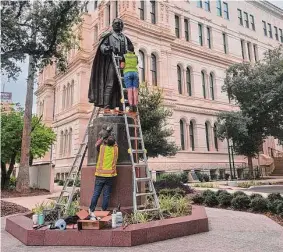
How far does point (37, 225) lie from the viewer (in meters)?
5.62

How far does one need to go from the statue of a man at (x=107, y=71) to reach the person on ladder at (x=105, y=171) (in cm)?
160

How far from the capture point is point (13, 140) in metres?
19.4

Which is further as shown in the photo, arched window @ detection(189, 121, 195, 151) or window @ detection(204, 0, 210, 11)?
window @ detection(204, 0, 210, 11)

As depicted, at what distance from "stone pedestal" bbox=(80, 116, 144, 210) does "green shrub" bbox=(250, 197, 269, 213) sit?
4526 mm

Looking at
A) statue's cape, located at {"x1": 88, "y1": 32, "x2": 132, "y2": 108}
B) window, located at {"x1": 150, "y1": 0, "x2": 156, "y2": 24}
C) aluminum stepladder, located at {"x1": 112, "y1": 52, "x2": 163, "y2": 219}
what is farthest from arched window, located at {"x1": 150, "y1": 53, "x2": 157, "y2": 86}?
aluminum stepladder, located at {"x1": 112, "y1": 52, "x2": 163, "y2": 219}

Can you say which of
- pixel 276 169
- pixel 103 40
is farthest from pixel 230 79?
pixel 103 40

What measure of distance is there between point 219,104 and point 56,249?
31.0m

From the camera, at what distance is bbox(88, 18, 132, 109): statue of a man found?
7.71m

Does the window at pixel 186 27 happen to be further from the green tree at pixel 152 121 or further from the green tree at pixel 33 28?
the green tree at pixel 33 28

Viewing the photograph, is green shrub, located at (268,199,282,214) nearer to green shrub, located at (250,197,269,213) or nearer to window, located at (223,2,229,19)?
green shrub, located at (250,197,269,213)

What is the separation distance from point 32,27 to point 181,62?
20259 millimetres

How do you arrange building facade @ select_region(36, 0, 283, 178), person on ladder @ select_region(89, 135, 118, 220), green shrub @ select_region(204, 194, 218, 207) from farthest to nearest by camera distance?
building facade @ select_region(36, 0, 283, 178), green shrub @ select_region(204, 194, 218, 207), person on ladder @ select_region(89, 135, 118, 220)

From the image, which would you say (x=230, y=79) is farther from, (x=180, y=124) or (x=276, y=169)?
(x=276, y=169)

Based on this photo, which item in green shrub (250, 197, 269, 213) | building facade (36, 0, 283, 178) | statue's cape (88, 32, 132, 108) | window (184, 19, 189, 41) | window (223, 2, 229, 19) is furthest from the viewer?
window (223, 2, 229, 19)
